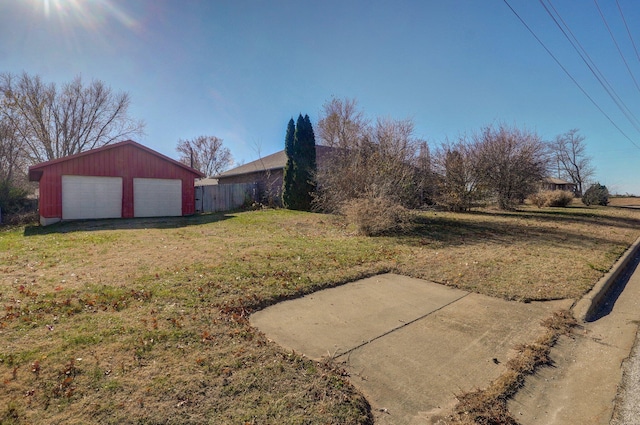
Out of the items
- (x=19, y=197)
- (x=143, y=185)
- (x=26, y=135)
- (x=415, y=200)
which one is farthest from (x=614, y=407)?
(x=26, y=135)

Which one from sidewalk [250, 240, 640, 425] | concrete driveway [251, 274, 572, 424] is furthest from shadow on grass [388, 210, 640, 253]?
concrete driveway [251, 274, 572, 424]

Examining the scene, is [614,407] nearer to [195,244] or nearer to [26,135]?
[195,244]

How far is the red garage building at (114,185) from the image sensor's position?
47.0ft

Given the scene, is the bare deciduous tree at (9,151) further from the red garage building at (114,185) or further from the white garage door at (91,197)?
the white garage door at (91,197)

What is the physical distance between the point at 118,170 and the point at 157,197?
2.16 metres

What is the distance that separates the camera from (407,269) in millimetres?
6121

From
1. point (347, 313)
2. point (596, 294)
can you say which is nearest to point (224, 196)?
point (347, 313)

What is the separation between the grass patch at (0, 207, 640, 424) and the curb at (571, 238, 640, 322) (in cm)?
17

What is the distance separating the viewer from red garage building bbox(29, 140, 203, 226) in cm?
1431

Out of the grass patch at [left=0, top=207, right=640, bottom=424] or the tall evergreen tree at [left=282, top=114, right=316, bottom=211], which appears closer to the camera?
the grass patch at [left=0, top=207, right=640, bottom=424]

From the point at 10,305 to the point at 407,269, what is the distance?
5750mm

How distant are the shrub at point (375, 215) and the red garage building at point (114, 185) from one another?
1162 cm

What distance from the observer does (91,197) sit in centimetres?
1518

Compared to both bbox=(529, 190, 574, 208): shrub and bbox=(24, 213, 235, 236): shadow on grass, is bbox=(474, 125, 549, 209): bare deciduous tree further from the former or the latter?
bbox=(24, 213, 235, 236): shadow on grass
